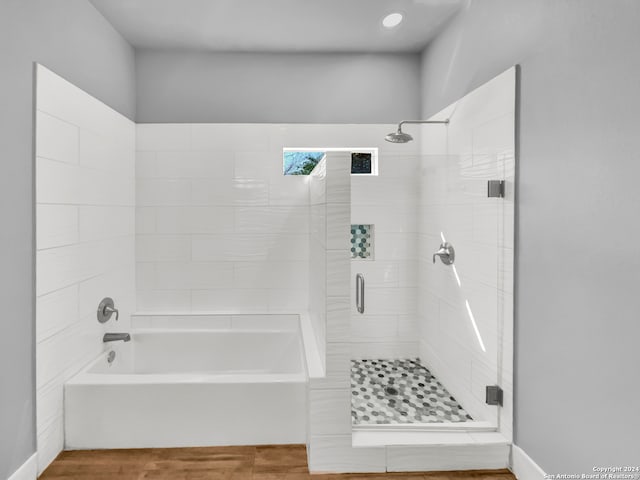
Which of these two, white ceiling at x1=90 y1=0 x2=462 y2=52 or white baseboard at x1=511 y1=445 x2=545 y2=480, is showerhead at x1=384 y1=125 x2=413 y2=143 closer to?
white ceiling at x1=90 y1=0 x2=462 y2=52

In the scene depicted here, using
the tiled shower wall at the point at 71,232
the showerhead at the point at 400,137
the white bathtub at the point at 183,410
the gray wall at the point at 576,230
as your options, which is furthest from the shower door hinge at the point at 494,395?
the tiled shower wall at the point at 71,232

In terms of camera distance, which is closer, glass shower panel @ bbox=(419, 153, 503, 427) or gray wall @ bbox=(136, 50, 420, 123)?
glass shower panel @ bbox=(419, 153, 503, 427)

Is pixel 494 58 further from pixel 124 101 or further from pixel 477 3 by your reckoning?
pixel 124 101

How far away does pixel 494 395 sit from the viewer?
2.26m

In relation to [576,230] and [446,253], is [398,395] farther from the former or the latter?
[576,230]

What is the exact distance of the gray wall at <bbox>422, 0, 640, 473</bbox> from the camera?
1.44 metres

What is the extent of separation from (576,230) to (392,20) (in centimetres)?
200

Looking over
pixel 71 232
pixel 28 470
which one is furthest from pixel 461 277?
pixel 28 470

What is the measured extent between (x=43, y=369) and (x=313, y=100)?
102 inches

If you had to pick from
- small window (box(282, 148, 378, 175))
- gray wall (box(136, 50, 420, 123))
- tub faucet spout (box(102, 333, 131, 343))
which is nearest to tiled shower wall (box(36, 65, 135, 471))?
tub faucet spout (box(102, 333, 131, 343))

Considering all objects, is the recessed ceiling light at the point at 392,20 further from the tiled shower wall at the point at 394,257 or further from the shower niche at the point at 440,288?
the tiled shower wall at the point at 394,257

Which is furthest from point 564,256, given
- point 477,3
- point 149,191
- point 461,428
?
point 149,191

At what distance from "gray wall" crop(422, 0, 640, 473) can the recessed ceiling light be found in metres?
0.84

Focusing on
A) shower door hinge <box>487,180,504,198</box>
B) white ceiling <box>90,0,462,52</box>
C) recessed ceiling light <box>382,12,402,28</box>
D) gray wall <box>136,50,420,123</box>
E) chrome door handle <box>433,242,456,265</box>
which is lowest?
chrome door handle <box>433,242,456,265</box>
